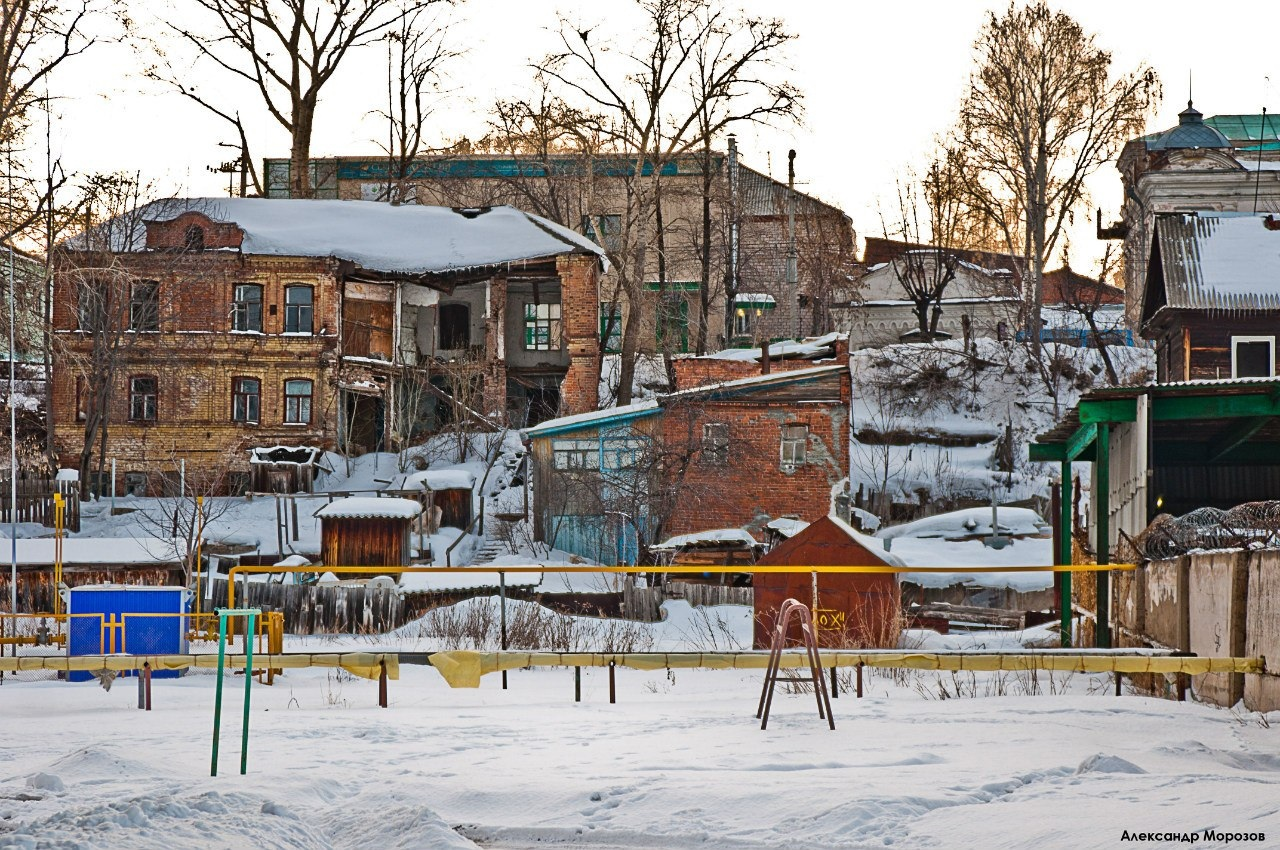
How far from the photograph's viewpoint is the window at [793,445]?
31.9m

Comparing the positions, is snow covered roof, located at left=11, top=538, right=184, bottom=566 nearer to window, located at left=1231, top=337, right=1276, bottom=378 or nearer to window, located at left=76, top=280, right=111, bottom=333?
window, located at left=76, top=280, right=111, bottom=333

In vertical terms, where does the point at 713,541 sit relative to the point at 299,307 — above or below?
below

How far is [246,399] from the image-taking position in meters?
38.3

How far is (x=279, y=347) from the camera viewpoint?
3828 centimetres

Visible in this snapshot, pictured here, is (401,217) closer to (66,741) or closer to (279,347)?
(279,347)

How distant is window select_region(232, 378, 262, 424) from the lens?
38.1 metres

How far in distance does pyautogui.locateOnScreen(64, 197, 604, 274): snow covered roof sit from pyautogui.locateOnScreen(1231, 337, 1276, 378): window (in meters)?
18.0

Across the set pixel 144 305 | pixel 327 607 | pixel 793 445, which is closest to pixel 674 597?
pixel 327 607

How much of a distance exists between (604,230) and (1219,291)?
25.3m

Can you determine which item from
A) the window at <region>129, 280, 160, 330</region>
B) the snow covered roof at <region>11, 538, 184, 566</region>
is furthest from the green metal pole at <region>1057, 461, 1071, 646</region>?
the window at <region>129, 280, 160, 330</region>

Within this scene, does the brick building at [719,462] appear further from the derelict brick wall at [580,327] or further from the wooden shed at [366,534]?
the derelict brick wall at [580,327]

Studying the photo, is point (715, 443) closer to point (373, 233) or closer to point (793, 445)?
point (793, 445)

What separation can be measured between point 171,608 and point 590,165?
98.1 ft

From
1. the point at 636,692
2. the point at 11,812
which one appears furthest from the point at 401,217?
the point at 11,812
